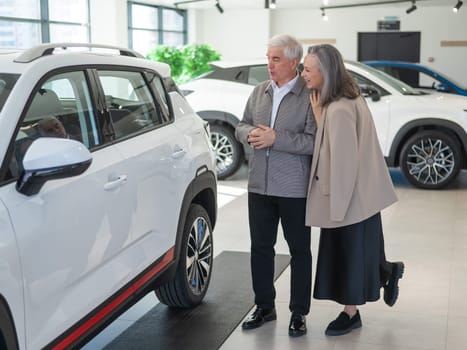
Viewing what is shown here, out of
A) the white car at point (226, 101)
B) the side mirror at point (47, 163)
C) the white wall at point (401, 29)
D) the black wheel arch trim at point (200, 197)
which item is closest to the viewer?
the side mirror at point (47, 163)

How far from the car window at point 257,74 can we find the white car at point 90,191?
5.27 meters

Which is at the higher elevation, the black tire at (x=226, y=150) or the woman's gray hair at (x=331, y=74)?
the woman's gray hair at (x=331, y=74)

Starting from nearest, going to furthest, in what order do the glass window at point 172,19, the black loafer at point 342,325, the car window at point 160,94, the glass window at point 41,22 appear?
the car window at point 160,94
the black loafer at point 342,325
the glass window at point 41,22
the glass window at point 172,19

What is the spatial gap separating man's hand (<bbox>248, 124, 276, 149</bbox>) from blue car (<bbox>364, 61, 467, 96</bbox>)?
24.2 feet

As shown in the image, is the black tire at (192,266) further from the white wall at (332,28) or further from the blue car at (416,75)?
the white wall at (332,28)

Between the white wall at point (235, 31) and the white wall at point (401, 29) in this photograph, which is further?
the white wall at point (235, 31)

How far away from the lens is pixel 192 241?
14.5 feet

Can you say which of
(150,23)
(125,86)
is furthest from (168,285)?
(150,23)

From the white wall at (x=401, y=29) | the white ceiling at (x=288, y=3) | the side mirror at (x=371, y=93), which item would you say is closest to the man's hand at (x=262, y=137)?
the side mirror at (x=371, y=93)

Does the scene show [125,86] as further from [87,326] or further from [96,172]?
[87,326]

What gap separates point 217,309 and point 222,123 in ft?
17.8

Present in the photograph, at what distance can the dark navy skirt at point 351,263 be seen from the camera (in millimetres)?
4074

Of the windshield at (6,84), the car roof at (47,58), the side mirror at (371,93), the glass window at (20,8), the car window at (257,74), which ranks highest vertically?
the glass window at (20,8)

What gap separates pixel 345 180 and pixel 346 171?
47 millimetres
